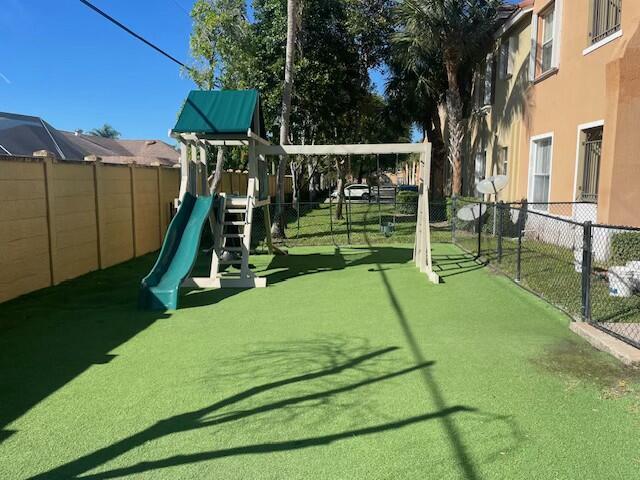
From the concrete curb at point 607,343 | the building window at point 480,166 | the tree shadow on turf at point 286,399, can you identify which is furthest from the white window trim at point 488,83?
the tree shadow on turf at point 286,399

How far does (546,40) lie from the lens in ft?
41.8

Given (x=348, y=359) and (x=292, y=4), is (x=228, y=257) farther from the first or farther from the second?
(x=292, y=4)

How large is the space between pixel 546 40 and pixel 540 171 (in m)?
3.23

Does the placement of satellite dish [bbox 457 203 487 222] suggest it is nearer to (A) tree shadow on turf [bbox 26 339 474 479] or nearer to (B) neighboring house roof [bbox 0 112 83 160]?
(A) tree shadow on turf [bbox 26 339 474 479]

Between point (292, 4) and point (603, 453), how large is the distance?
1277 centimetres

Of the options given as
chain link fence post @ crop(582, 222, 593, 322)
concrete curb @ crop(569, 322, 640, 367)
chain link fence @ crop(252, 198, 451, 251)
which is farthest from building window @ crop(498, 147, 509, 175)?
concrete curb @ crop(569, 322, 640, 367)

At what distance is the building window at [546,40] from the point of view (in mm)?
12536

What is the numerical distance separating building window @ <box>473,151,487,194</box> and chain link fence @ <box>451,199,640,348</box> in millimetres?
4052

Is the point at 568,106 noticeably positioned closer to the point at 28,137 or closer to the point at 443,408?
the point at 443,408

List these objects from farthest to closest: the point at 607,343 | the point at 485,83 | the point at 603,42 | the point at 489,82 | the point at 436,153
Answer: the point at 436,153 → the point at 485,83 → the point at 489,82 → the point at 603,42 → the point at 607,343

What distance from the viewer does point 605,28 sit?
9859 mm

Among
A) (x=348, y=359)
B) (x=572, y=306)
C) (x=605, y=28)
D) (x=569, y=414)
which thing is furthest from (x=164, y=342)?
(x=605, y=28)

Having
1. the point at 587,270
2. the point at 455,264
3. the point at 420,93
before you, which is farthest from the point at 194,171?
the point at 420,93

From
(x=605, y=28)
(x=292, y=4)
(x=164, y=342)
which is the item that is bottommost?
(x=164, y=342)
